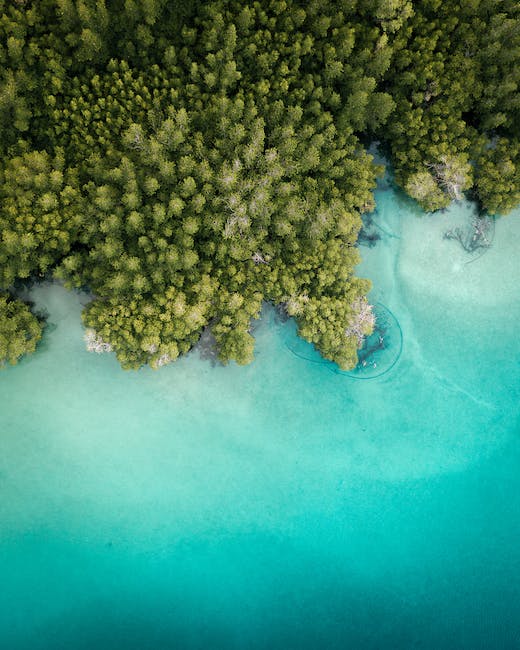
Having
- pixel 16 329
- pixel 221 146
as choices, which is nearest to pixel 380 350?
pixel 221 146

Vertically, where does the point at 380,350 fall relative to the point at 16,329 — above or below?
above

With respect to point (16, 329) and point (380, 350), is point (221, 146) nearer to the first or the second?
point (16, 329)

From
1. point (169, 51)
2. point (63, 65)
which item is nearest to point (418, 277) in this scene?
point (169, 51)

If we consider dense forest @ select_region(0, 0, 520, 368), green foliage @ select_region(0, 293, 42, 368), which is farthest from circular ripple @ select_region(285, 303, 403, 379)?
green foliage @ select_region(0, 293, 42, 368)

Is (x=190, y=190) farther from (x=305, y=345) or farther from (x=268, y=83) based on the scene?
(x=305, y=345)

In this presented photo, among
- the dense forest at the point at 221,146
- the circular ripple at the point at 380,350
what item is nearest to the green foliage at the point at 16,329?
the dense forest at the point at 221,146
